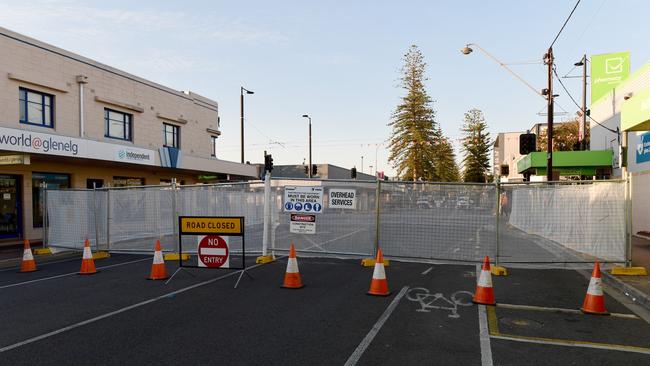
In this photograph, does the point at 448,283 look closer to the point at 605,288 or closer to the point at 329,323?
the point at 605,288

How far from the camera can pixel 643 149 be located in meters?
18.7

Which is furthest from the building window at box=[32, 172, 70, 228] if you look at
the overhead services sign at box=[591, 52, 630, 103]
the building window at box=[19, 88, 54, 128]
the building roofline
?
the overhead services sign at box=[591, 52, 630, 103]

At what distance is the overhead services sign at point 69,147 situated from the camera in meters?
15.1

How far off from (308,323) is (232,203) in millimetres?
7083

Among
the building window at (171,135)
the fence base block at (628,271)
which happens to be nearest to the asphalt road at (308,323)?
the fence base block at (628,271)

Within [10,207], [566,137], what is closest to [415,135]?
[566,137]

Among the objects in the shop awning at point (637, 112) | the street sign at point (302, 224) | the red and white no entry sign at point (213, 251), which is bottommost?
the red and white no entry sign at point (213, 251)

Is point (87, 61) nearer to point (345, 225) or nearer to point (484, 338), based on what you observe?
point (345, 225)

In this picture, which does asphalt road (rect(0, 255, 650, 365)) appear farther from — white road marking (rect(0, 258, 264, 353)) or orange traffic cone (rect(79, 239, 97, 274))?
orange traffic cone (rect(79, 239, 97, 274))

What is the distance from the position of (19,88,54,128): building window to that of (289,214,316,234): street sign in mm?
13008

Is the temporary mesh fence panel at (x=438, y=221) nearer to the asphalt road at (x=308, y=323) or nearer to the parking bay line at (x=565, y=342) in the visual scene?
the asphalt road at (x=308, y=323)

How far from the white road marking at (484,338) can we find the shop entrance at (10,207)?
18167 mm

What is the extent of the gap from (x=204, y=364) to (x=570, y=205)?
912 cm

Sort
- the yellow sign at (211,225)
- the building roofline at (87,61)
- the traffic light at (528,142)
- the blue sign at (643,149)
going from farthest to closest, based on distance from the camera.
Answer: the traffic light at (528,142) → the blue sign at (643,149) → the building roofline at (87,61) → the yellow sign at (211,225)
